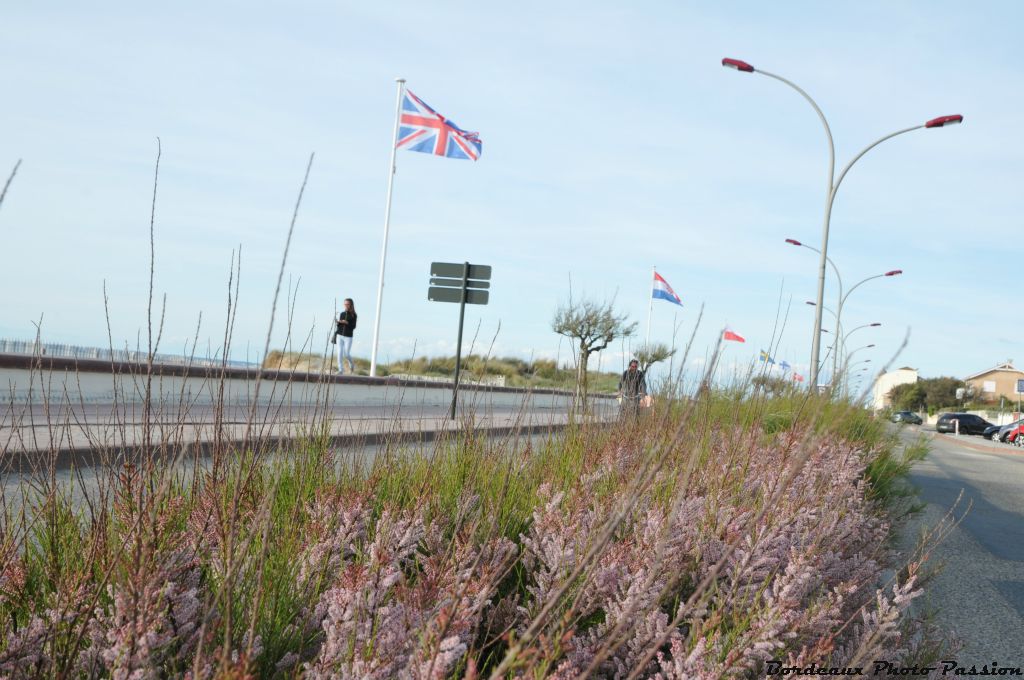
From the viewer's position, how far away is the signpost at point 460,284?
14714 millimetres

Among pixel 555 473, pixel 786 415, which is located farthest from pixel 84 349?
pixel 555 473

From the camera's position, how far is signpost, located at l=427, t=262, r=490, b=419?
14.7 meters

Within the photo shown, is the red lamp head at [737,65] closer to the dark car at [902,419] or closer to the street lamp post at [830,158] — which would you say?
the street lamp post at [830,158]

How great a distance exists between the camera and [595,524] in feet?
9.22

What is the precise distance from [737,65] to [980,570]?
12581 mm

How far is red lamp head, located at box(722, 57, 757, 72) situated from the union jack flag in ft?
32.6

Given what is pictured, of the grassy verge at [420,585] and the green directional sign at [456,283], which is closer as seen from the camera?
the grassy verge at [420,585]

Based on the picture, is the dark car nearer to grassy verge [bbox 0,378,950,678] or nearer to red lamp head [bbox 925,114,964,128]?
red lamp head [bbox 925,114,964,128]

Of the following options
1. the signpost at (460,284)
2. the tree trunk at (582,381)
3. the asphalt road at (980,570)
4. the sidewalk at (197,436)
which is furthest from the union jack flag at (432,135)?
the tree trunk at (582,381)

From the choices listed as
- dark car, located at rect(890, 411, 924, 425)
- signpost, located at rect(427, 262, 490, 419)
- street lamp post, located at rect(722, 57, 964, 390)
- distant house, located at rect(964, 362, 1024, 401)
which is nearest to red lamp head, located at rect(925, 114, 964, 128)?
street lamp post, located at rect(722, 57, 964, 390)

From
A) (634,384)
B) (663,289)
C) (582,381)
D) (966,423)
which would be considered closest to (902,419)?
(634,384)

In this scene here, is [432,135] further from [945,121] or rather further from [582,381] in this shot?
[582,381]

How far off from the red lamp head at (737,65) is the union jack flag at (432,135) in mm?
9931

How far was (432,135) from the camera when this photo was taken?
25.9m
